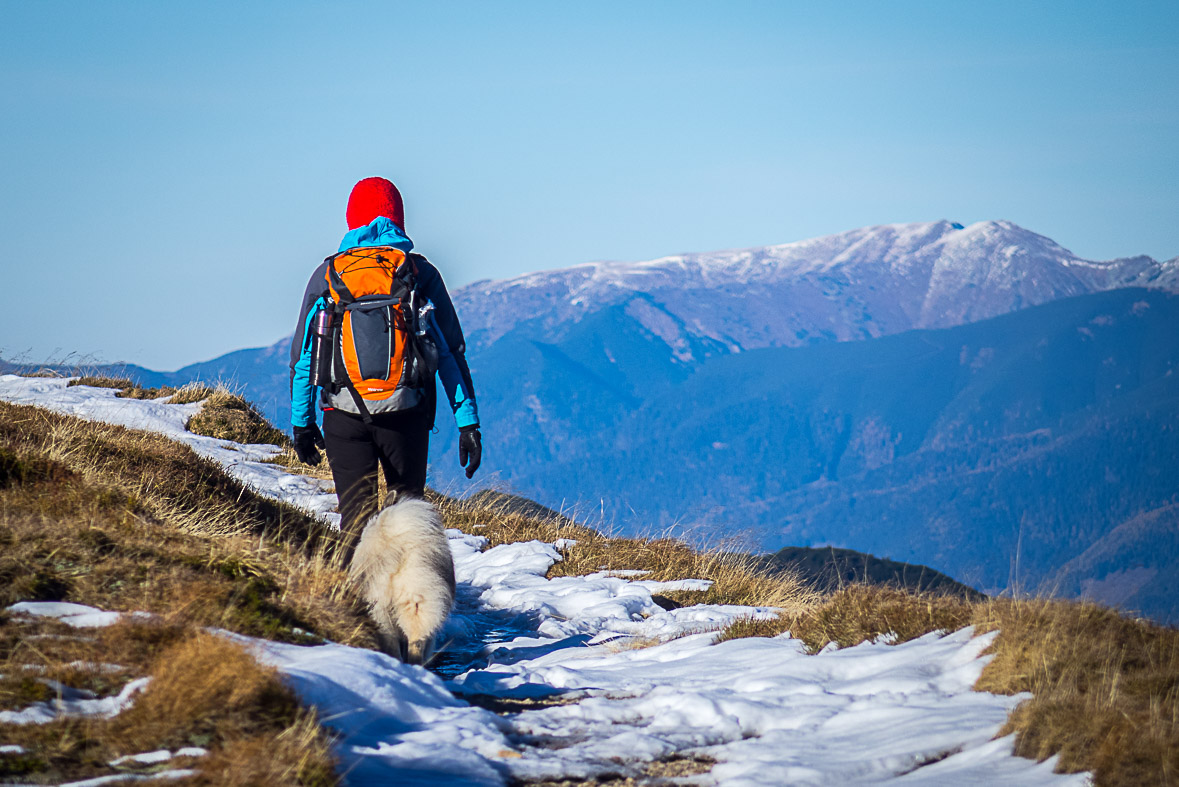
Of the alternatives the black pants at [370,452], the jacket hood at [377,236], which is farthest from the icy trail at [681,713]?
the jacket hood at [377,236]

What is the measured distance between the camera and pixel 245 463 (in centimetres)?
1261

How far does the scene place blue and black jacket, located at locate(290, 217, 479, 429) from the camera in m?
6.00

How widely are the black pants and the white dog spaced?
47cm

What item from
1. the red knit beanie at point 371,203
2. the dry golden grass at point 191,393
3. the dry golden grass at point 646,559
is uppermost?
the red knit beanie at point 371,203

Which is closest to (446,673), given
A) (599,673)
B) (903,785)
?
(599,673)

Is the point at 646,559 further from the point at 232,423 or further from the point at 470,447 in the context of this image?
the point at 232,423

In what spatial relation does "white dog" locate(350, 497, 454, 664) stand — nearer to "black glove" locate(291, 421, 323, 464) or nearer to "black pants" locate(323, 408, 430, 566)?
"black pants" locate(323, 408, 430, 566)

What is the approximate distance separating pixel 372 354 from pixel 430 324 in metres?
0.42

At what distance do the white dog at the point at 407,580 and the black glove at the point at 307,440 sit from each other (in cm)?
104

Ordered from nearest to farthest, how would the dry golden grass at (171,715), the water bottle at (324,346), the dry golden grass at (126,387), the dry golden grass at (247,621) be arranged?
1. the dry golden grass at (171,715)
2. the dry golden grass at (247,621)
3. the water bottle at (324,346)
4. the dry golden grass at (126,387)

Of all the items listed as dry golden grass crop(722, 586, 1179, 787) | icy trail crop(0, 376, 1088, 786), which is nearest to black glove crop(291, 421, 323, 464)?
icy trail crop(0, 376, 1088, 786)

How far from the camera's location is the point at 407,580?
18.3ft

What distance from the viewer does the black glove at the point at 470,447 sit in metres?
6.64

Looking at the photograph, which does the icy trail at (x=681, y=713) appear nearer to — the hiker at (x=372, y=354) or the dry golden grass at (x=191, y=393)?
the hiker at (x=372, y=354)
